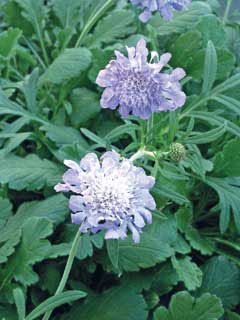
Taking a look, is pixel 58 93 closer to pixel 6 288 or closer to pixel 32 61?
pixel 32 61

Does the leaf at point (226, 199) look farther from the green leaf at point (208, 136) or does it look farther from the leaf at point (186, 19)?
the leaf at point (186, 19)

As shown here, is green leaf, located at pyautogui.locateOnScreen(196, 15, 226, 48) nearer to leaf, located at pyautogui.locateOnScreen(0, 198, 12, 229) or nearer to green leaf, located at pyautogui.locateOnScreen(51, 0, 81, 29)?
green leaf, located at pyautogui.locateOnScreen(51, 0, 81, 29)

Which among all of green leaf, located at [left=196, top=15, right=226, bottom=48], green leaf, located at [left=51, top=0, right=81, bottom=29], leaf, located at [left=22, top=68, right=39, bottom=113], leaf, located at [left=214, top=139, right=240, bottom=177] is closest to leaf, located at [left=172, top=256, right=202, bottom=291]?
leaf, located at [left=214, top=139, right=240, bottom=177]

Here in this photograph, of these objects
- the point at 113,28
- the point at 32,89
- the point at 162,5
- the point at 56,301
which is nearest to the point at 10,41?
the point at 32,89

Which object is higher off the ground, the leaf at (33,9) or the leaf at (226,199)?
the leaf at (33,9)

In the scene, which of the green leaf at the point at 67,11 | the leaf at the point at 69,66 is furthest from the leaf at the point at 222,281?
the green leaf at the point at 67,11

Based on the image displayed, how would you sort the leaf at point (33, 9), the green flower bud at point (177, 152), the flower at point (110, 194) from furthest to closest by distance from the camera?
the leaf at point (33, 9) → the green flower bud at point (177, 152) → the flower at point (110, 194)
